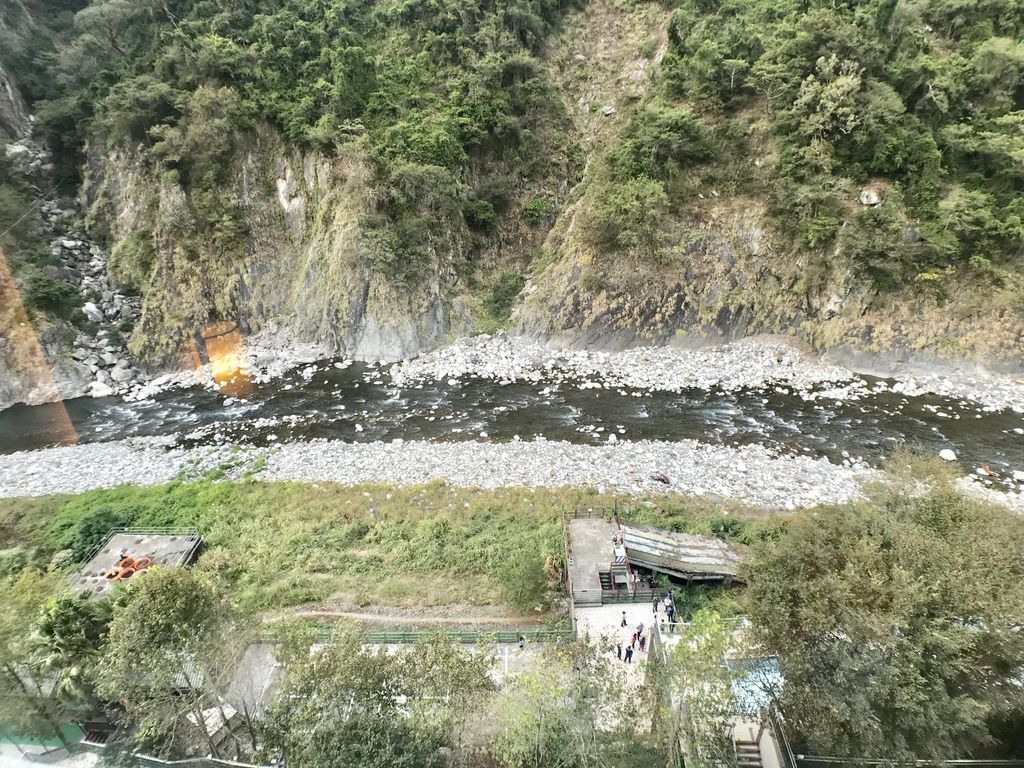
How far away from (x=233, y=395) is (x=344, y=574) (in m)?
17.0

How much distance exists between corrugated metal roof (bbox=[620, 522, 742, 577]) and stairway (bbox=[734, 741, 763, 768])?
5.17 meters

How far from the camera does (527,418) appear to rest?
24812mm

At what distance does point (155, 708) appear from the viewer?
8992 millimetres

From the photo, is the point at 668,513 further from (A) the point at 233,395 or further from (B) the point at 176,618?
(A) the point at 233,395

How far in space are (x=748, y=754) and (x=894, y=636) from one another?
143 inches

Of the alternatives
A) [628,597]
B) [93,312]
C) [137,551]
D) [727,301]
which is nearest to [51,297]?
[93,312]

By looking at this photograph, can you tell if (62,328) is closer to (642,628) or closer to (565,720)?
(642,628)

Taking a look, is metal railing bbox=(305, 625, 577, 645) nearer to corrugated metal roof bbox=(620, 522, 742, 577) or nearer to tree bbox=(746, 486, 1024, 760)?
corrugated metal roof bbox=(620, 522, 742, 577)

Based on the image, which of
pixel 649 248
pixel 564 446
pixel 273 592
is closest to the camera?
pixel 273 592

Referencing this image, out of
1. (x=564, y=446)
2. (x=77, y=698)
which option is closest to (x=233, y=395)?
(x=564, y=446)

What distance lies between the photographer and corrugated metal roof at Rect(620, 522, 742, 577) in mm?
14281

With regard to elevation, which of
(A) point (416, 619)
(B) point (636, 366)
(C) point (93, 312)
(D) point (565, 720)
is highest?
(C) point (93, 312)

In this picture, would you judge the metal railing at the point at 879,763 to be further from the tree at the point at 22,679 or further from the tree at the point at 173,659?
the tree at the point at 22,679

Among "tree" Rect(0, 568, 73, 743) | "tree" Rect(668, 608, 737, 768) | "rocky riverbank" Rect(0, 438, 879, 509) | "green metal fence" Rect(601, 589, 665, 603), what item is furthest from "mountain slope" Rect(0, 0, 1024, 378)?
"tree" Rect(668, 608, 737, 768)
